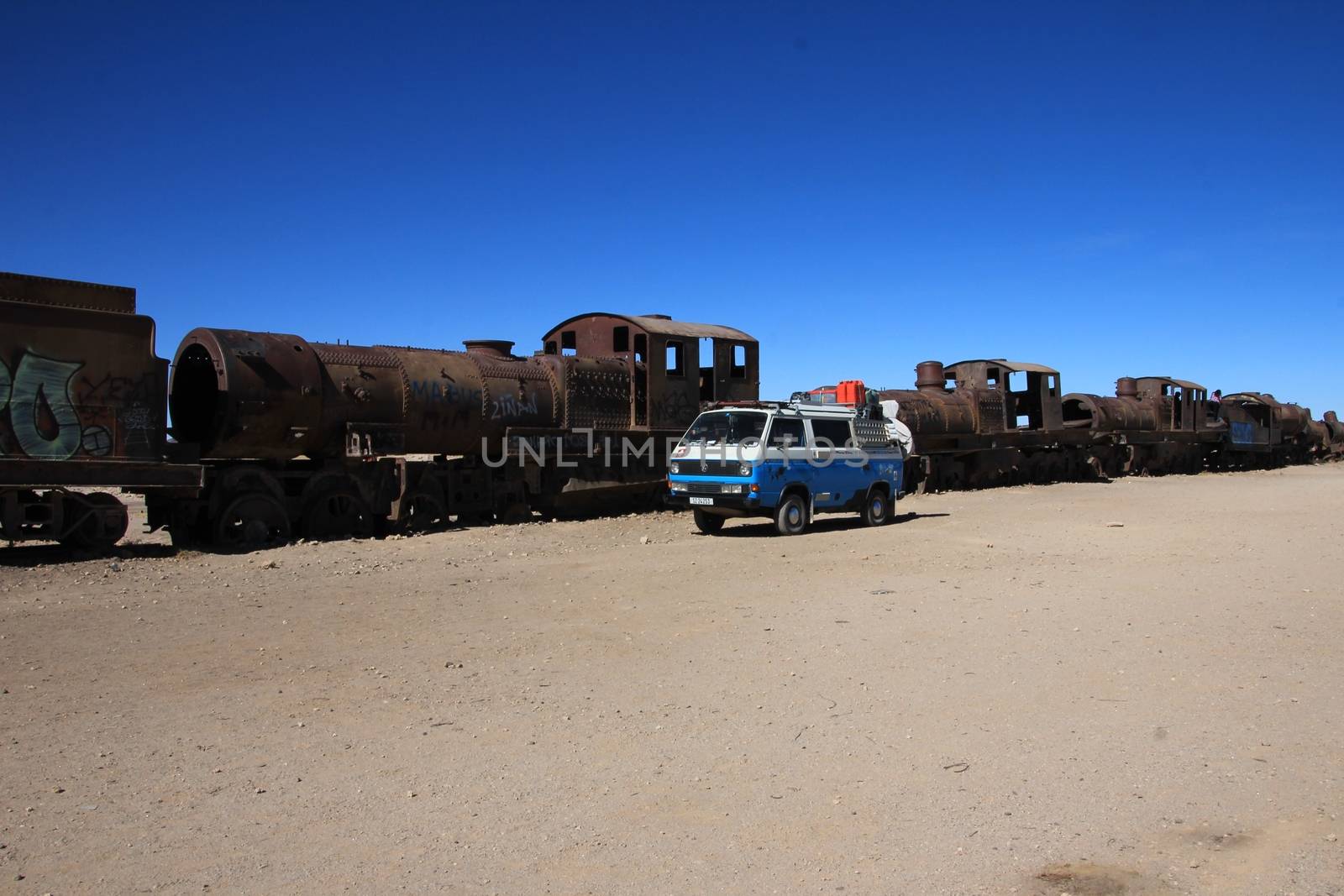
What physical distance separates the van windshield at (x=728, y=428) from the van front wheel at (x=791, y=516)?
1.16 meters

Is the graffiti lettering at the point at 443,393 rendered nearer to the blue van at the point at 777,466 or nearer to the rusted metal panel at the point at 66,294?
the blue van at the point at 777,466

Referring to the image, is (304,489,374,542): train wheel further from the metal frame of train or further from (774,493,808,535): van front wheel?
(774,493,808,535): van front wheel

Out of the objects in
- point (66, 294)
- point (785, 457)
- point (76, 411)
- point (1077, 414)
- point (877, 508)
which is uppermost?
point (66, 294)

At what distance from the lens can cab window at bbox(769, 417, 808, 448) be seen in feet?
49.4

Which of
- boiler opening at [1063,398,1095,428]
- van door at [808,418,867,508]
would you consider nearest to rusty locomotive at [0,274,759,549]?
van door at [808,418,867,508]

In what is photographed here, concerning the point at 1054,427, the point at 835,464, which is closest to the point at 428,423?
the point at 835,464

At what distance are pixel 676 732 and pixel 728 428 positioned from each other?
9830 mm

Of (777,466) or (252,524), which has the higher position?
(777,466)

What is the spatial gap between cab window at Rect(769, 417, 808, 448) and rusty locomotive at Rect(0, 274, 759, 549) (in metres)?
4.21

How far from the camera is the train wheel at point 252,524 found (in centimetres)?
1349

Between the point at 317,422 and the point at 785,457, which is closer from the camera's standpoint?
the point at 317,422

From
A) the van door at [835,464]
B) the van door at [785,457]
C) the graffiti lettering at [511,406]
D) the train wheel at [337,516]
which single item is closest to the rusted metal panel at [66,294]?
the train wheel at [337,516]

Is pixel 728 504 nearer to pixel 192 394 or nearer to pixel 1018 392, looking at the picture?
pixel 192 394

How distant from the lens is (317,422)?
14461mm
